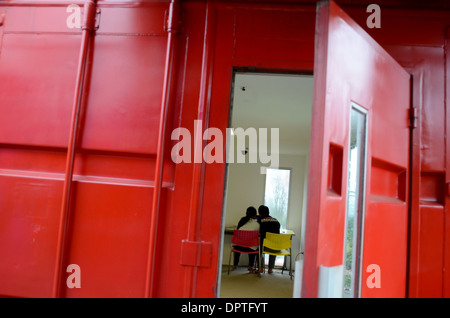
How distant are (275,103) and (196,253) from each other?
3.06m

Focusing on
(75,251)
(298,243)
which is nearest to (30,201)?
(75,251)

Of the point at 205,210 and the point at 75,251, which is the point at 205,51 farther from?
the point at 75,251

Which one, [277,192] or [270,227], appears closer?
[270,227]

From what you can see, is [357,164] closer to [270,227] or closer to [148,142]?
[148,142]

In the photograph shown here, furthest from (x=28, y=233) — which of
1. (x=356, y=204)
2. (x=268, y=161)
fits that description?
(x=268, y=161)

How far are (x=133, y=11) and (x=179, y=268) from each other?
5.21 feet

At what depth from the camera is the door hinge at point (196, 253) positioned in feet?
6.01

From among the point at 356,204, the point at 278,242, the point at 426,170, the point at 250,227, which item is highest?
the point at 426,170

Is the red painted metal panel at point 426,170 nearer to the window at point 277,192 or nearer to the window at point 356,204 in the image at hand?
the window at point 356,204

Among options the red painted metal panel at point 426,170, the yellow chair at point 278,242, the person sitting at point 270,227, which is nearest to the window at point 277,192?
the person sitting at point 270,227

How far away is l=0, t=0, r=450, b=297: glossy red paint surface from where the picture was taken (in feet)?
6.07

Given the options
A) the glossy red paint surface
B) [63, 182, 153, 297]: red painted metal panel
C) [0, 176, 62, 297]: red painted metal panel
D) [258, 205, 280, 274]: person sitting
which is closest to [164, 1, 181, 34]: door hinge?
the glossy red paint surface

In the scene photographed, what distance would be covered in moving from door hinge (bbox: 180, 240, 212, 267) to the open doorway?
122mm

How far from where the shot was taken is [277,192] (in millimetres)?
9180
